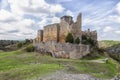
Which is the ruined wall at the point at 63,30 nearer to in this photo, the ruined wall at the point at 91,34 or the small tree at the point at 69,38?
the small tree at the point at 69,38

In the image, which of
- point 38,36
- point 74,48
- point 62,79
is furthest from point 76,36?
point 62,79

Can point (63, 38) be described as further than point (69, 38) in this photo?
Yes

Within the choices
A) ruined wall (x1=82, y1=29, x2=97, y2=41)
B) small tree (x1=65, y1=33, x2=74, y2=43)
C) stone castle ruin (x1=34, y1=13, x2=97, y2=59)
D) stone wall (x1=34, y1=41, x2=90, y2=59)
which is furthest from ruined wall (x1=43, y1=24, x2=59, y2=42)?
stone wall (x1=34, y1=41, x2=90, y2=59)

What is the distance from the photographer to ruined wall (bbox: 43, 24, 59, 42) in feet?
272

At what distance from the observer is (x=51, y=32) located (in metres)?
86.7

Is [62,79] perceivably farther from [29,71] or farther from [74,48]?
[74,48]

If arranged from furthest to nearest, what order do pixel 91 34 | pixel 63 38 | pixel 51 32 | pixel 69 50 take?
pixel 91 34 < pixel 51 32 < pixel 63 38 < pixel 69 50

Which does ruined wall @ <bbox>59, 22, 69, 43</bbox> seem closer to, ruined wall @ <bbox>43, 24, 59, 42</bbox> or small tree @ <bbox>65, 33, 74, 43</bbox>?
ruined wall @ <bbox>43, 24, 59, 42</bbox>

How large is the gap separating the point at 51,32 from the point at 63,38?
8.08m

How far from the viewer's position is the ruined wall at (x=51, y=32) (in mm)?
83000

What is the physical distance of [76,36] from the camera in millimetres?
76062

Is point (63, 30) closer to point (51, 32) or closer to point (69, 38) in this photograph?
point (69, 38)

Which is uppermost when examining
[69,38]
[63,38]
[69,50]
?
[63,38]

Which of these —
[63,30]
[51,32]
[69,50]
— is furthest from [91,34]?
[69,50]
